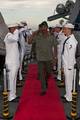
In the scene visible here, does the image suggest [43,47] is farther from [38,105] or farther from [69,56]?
[38,105]

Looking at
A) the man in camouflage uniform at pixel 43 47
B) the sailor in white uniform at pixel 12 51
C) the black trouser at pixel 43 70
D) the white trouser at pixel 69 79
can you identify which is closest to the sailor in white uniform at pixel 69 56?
the white trouser at pixel 69 79

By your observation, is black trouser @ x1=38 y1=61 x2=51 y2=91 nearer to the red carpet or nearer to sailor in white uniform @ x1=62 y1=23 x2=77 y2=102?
the red carpet

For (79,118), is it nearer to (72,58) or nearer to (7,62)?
(72,58)

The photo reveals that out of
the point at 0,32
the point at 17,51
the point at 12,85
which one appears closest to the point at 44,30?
the point at 17,51

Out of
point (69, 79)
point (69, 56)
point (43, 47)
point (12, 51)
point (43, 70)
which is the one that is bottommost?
point (69, 79)

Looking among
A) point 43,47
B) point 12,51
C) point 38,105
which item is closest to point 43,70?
point 43,47

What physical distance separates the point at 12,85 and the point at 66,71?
5.01 ft

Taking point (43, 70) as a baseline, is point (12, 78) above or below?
below

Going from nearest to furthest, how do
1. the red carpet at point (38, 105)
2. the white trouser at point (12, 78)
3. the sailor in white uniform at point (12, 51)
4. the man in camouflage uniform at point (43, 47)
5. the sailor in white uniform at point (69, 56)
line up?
1. the red carpet at point (38, 105)
2. the sailor in white uniform at point (69, 56)
3. the sailor in white uniform at point (12, 51)
4. the white trouser at point (12, 78)
5. the man in camouflage uniform at point (43, 47)

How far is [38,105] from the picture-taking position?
10.8 meters

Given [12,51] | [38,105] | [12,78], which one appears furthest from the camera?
[12,78]

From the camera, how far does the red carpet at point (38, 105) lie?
9.62m

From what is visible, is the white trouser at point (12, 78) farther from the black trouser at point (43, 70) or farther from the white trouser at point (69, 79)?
the white trouser at point (69, 79)

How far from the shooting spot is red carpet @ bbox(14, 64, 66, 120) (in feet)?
31.6
